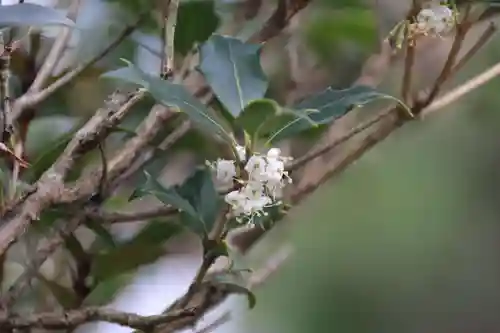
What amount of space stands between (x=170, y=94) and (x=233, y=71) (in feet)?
0.19

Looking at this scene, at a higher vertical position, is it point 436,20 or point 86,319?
point 436,20

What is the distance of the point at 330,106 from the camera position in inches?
18.5

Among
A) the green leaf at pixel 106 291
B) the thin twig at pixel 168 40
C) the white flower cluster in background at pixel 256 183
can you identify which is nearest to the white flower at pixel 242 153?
the white flower cluster in background at pixel 256 183

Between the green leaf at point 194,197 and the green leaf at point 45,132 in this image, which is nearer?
the green leaf at point 194,197

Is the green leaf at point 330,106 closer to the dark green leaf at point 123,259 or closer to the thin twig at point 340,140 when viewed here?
the thin twig at point 340,140

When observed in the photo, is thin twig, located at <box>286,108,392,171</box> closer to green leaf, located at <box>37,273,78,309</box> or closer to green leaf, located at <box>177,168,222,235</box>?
green leaf, located at <box>177,168,222,235</box>

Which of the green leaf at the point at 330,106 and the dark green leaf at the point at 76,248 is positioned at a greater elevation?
the green leaf at the point at 330,106

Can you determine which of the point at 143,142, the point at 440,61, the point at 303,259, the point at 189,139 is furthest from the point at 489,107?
the point at 143,142

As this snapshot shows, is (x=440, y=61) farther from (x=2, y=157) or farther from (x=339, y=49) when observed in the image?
(x=2, y=157)

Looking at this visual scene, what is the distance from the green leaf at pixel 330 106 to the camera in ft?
1.50

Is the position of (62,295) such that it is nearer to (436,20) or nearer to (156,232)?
(156,232)

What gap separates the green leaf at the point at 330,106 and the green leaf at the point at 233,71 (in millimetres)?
31

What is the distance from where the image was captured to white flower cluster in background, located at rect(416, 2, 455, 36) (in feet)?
1.74

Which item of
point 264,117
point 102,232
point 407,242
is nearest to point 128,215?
point 102,232
